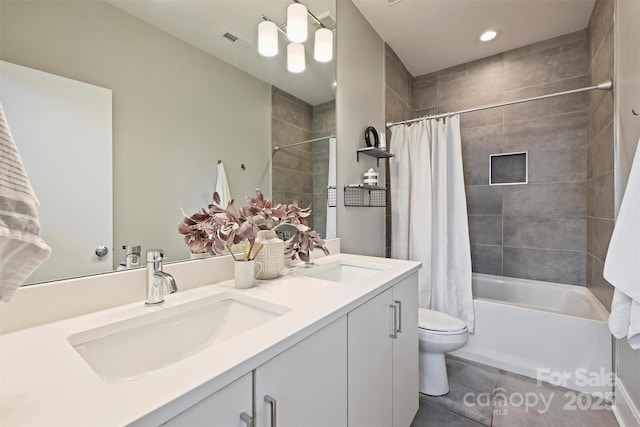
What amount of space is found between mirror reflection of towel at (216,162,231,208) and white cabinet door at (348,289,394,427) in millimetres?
701

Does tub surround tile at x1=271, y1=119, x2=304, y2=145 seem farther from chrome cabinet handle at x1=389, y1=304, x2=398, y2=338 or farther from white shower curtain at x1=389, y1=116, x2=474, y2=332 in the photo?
white shower curtain at x1=389, y1=116, x2=474, y2=332

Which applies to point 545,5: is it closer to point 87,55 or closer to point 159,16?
point 159,16

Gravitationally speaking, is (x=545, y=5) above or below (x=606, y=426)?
above

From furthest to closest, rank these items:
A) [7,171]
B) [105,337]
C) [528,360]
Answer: [528,360]
[105,337]
[7,171]

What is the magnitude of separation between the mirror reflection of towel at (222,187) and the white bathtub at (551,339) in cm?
198

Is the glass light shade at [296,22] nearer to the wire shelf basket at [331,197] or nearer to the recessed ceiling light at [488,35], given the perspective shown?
the wire shelf basket at [331,197]

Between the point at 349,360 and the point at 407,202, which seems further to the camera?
the point at 407,202

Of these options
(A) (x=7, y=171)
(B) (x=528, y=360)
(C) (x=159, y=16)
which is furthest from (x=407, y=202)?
(A) (x=7, y=171)

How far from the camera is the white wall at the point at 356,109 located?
1.90m

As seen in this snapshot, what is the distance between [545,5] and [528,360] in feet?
8.28

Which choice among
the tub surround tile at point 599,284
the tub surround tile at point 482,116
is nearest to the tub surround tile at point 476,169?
the tub surround tile at point 482,116

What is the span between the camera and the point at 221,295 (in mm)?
933

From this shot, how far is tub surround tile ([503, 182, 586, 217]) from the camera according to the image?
2.27 metres

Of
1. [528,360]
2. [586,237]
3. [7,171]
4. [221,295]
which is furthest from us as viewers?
[586,237]
